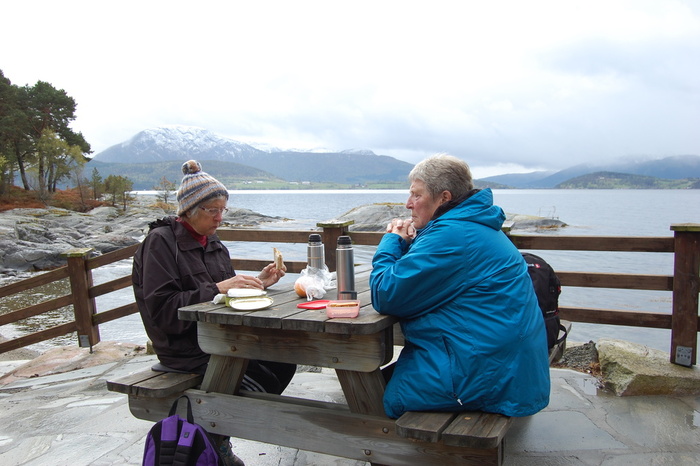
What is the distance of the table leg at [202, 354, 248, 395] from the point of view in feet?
8.70

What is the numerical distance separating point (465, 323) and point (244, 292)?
1.14 meters

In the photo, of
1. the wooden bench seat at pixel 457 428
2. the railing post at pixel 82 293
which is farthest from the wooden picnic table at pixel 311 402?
the railing post at pixel 82 293

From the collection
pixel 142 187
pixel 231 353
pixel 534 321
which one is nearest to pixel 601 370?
pixel 534 321

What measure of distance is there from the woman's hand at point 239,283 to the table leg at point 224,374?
1.15ft

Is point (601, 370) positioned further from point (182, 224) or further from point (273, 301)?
point (182, 224)

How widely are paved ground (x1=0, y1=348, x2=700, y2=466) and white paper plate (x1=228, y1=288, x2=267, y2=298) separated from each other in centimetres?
105

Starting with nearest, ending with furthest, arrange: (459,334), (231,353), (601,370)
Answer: (459,334), (231,353), (601,370)

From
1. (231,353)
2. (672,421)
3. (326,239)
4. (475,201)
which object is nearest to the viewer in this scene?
(475,201)

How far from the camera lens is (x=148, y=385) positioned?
2576 mm

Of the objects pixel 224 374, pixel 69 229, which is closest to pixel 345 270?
pixel 224 374

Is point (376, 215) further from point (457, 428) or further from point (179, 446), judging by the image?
point (457, 428)

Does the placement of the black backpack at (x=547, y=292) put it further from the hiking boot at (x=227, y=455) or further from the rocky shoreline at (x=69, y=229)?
the rocky shoreline at (x=69, y=229)

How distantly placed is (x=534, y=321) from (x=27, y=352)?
9.01m

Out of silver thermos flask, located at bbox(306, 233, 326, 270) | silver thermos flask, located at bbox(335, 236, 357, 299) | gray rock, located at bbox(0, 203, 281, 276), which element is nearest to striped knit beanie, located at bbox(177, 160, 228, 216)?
silver thermos flask, located at bbox(306, 233, 326, 270)
